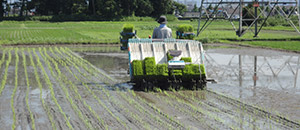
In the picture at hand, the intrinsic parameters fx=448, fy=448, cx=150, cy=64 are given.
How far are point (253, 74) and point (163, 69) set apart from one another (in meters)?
4.31

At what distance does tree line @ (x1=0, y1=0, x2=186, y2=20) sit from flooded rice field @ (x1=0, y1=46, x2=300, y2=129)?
182ft

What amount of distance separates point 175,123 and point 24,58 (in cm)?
1335

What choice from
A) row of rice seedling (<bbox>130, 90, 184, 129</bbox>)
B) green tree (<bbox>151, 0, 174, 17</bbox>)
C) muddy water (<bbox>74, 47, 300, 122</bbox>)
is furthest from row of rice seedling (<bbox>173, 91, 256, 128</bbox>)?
green tree (<bbox>151, 0, 174, 17</bbox>)

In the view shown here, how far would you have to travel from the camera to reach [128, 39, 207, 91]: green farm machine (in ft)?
38.8

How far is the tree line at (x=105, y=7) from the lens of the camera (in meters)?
73.0

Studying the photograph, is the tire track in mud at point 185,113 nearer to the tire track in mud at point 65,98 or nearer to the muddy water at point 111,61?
the tire track in mud at point 65,98

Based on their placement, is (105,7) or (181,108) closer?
(181,108)

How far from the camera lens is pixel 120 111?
9.35 metres

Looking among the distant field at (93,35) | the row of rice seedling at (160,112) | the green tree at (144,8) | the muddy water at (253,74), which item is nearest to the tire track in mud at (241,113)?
the muddy water at (253,74)

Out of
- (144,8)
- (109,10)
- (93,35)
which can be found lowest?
(93,35)

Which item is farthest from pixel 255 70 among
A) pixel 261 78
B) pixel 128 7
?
pixel 128 7

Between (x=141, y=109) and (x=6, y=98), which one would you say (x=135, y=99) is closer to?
(x=141, y=109)

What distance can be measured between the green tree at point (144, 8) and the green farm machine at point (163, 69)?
62.8 meters

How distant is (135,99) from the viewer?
10.7 metres
